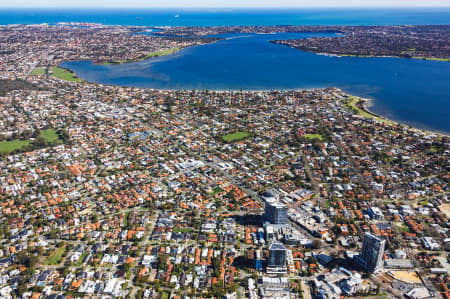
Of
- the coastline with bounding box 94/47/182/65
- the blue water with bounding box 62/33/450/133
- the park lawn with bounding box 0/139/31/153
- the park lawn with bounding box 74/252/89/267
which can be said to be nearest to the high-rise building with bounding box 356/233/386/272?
the park lawn with bounding box 74/252/89/267

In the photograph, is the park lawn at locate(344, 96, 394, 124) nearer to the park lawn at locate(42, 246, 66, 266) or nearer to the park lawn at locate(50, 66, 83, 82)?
the park lawn at locate(42, 246, 66, 266)

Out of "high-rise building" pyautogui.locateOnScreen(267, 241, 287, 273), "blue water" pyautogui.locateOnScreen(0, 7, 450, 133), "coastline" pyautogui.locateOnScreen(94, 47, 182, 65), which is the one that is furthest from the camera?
"coastline" pyautogui.locateOnScreen(94, 47, 182, 65)

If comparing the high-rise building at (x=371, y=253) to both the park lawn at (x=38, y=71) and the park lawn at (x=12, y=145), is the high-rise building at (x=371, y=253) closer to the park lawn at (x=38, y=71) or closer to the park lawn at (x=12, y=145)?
the park lawn at (x=12, y=145)

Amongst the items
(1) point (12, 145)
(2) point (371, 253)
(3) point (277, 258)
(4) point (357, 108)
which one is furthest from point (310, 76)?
(3) point (277, 258)

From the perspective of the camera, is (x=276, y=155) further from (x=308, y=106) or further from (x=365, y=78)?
(x=365, y=78)

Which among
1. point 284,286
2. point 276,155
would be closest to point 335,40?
point 276,155

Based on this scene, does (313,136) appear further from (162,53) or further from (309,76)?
(162,53)

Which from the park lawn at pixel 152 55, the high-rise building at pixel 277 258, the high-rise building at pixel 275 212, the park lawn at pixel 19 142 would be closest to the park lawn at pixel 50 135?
the park lawn at pixel 19 142

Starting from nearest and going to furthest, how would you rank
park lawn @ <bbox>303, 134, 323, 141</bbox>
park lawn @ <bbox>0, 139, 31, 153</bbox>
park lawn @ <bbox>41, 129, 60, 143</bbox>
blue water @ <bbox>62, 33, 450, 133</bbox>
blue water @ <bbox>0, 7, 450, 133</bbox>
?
park lawn @ <bbox>0, 139, 31, 153</bbox>, park lawn @ <bbox>41, 129, 60, 143</bbox>, park lawn @ <bbox>303, 134, 323, 141</bbox>, blue water @ <bbox>0, 7, 450, 133</bbox>, blue water @ <bbox>62, 33, 450, 133</bbox>
